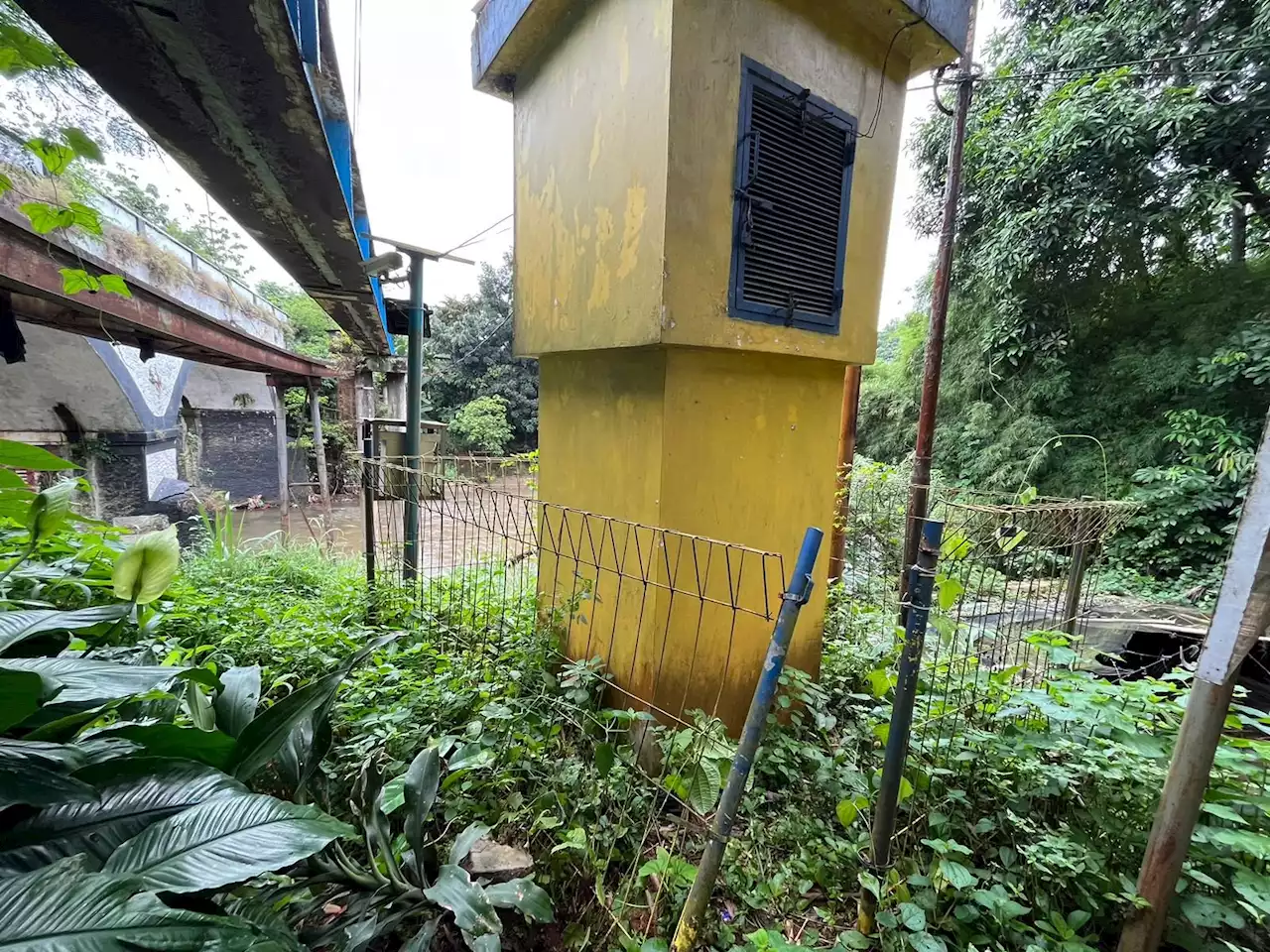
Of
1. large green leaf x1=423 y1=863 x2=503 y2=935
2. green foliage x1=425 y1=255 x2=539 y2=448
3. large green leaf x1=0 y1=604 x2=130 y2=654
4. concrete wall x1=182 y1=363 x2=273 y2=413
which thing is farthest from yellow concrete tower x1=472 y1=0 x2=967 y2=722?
green foliage x1=425 y1=255 x2=539 y2=448

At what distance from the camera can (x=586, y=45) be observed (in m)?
2.18

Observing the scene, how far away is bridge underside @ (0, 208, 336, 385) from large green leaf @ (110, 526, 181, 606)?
1.99 m

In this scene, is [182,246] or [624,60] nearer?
[624,60]

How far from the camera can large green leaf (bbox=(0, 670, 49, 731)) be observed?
880mm

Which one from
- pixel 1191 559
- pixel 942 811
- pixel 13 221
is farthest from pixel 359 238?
pixel 1191 559

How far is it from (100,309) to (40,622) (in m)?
3.16

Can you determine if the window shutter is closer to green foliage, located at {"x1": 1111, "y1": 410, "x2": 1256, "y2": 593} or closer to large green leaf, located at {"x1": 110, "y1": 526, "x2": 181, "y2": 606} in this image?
large green leaf, located at {"x1": 110, "y1": 526, "x2": 181, "y2": 606}

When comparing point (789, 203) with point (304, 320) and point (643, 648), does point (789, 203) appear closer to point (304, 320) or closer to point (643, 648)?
point (643, 648)

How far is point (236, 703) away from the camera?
1447 millimetres

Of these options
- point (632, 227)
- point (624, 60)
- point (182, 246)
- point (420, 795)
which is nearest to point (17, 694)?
point (420, 795)

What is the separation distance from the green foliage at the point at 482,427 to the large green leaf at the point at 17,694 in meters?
14.4

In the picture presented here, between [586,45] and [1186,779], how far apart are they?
3066 mm

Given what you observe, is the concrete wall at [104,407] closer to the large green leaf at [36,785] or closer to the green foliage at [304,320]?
the large green leaf at [36,785]

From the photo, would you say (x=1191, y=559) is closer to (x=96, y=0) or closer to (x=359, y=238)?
(x=359, y=238)
